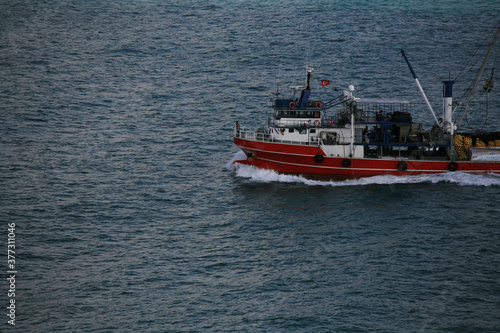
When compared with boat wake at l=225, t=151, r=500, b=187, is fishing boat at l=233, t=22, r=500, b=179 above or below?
above

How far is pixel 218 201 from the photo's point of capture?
3182 inches

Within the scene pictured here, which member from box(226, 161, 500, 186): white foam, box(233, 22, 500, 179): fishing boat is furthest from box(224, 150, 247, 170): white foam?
box(226, 161, 500, 186): white foam

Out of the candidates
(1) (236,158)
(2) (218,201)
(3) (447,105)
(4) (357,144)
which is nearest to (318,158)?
(4) (357,144)

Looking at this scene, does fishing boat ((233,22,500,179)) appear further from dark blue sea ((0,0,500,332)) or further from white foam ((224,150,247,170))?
white foam ((224,150,247,170))

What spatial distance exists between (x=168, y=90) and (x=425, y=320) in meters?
78.3

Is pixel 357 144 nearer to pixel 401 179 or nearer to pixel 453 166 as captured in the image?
pixel 401 179

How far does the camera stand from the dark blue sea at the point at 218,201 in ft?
196

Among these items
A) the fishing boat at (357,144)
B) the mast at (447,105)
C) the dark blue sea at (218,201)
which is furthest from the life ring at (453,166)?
the mast at (447,105)

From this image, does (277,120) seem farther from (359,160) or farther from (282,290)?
(282,290)

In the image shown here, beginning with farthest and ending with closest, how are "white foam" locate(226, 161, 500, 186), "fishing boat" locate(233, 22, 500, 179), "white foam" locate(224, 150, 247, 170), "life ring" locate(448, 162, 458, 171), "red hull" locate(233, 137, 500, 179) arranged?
"white foam" locate(224, 150, 247, 170) < "fishing boat" locate(233, 22, 500, 179) < "red hull" locate(233, 137, 500, 179) < "life ring" locate(448, 162, 458, 171) < "white foam" locate(226, 161, 500, 186)

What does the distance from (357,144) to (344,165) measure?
3.15 m

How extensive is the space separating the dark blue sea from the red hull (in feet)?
4.50

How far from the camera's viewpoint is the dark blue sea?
59.7 meters

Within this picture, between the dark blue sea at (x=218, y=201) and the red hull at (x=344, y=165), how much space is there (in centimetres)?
137
